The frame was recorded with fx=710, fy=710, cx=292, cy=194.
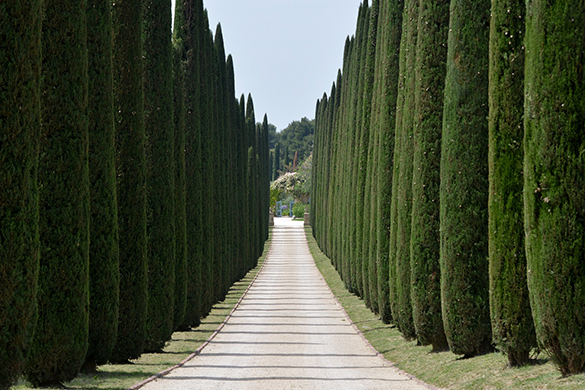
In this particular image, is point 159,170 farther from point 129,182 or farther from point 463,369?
point 463,369

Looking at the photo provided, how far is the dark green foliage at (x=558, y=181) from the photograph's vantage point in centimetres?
902

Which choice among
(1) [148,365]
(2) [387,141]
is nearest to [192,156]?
(2) [387,141]

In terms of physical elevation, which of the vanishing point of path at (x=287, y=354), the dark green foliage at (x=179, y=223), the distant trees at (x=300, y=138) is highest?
the distant trees at (x=300, y=138)

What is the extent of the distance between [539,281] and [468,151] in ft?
11.5

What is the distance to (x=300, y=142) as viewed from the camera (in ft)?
454

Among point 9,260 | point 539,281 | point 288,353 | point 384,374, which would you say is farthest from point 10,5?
point 288,353

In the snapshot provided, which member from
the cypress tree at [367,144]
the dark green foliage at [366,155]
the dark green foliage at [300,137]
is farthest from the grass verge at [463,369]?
the dark green foliage at [300,137]

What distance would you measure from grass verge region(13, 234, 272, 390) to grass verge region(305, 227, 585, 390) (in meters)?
4.36

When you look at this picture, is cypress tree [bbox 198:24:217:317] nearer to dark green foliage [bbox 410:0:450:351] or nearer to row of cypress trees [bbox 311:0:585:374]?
row of cypress trees [bbox 311:0:585:374]

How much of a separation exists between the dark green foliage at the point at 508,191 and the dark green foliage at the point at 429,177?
127 inches

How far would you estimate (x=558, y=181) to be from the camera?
9.16 m

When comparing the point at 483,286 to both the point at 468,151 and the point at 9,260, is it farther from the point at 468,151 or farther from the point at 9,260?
the point at 9,260

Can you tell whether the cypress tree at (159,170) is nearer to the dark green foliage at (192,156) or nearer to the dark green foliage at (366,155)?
the dark green foliage at (192,156)

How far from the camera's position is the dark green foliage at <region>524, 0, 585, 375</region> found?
9.02 metres
